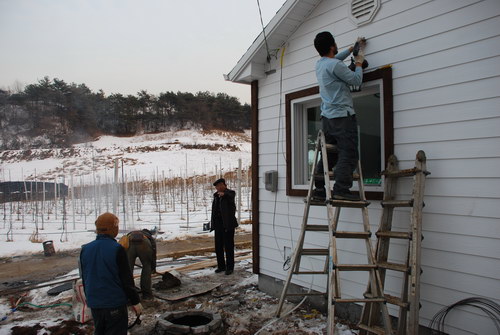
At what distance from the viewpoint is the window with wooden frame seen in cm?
400

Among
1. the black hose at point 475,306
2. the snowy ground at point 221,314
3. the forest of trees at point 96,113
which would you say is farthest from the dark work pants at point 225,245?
the forest of trees at point 96,113

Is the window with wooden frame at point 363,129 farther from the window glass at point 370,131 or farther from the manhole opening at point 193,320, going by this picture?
the manhole opening at point 193,320

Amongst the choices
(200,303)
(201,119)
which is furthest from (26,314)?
(201,119)

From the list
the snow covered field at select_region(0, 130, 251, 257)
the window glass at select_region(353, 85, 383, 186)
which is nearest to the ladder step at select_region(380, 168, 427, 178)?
the window glass at select_region(353, 85, 383, 186)

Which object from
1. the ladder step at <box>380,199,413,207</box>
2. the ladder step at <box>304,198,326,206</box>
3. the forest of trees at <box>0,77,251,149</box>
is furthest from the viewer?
the forest of trees at <box>0,77,251,149</box>

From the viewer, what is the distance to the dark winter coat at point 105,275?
312cm

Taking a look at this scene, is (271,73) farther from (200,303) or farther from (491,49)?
(200,303)

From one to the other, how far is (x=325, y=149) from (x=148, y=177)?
29.2 meters

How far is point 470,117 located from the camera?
3.33 metres

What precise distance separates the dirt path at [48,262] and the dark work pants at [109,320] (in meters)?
4.73

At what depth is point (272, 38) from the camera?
5277 mm

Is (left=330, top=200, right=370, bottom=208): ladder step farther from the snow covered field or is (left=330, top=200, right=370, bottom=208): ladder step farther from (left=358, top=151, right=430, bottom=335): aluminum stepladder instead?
the snow covered field

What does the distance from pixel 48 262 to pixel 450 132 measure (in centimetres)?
909

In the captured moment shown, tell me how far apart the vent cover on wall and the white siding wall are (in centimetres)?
8
